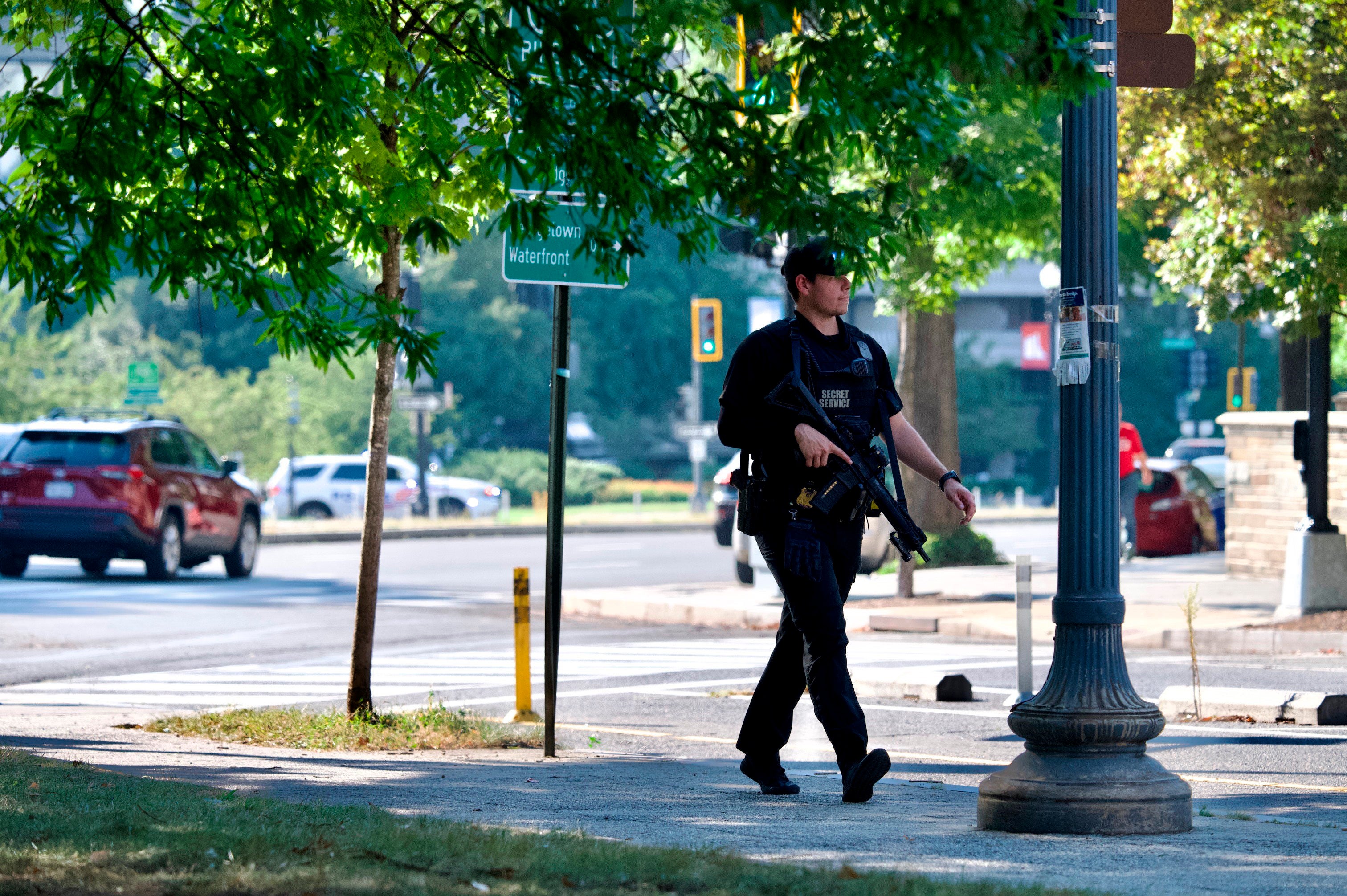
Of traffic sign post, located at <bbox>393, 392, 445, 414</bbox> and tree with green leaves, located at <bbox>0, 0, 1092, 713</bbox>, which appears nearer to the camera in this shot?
tree with green leaves, located at <bbox>0, 0, 1092, 713</bbox>

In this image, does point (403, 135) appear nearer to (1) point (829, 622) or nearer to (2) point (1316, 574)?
(1) point (829, 622)

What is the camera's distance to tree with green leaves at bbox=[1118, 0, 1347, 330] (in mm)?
13891

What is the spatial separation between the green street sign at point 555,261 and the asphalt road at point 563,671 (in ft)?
7.57

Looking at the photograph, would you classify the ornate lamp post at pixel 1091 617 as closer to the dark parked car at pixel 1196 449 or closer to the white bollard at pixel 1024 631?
the white bollard at pixel 1024 631

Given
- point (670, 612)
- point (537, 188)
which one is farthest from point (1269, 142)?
point (537, 188)

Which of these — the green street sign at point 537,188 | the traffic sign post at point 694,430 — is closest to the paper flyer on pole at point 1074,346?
the green street sign at point 537,188

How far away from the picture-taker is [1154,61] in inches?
251

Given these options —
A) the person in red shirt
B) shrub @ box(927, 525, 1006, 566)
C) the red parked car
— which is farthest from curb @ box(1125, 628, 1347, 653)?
the red parked car

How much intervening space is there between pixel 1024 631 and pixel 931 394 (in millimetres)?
11644

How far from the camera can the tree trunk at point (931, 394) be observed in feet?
72.6

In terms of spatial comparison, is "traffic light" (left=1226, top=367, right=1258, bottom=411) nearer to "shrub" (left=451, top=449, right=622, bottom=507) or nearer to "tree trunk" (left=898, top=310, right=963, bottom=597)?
"tree trunk" (left=898, top=310, right=963, bottom=597)

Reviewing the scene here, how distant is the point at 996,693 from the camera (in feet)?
37.0

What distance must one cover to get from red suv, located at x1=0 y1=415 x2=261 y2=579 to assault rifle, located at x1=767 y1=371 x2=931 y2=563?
1488cm

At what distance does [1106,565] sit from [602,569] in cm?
1873
